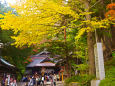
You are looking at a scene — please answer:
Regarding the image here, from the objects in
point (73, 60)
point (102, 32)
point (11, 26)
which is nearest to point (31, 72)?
point (73, 60)

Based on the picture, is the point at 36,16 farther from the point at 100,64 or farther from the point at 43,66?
the point at 43,66

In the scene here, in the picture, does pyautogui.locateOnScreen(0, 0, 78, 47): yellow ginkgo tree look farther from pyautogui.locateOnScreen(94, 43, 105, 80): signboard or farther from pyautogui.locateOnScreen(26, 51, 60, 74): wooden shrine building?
pyautogui.locateOnScreen(26, 51, 60, 74): wooden shrine building

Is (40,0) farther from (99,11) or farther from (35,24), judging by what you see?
(99,11)

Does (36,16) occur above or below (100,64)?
above

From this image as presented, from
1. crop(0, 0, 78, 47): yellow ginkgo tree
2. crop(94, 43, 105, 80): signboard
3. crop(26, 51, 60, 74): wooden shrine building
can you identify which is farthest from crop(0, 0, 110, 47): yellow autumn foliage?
crop(26, 51, 60, 74): wooden shrine building

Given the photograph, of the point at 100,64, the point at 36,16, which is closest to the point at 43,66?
the point at 36,16

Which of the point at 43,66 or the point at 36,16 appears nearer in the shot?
the point at 36,16

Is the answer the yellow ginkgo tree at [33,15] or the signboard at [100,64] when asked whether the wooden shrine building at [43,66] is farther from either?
the signboard at [100,64]

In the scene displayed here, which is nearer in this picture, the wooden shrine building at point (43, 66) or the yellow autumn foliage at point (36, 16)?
the yellow autumn foliage at point (36, 16)

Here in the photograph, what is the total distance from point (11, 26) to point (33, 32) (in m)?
1.45

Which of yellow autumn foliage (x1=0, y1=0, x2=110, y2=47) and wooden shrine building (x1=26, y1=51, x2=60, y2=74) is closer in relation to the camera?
yellow autumn foliage (x1=0, y1=0, x2=110, y2=47)

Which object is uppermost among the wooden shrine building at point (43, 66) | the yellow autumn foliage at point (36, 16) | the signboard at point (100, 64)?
the yellow autumn foliage at point (36, 16)

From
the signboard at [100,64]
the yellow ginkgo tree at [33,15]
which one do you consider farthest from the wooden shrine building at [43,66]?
the signboard at [100,64]

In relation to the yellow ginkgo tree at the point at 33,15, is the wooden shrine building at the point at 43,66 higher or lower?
lower
